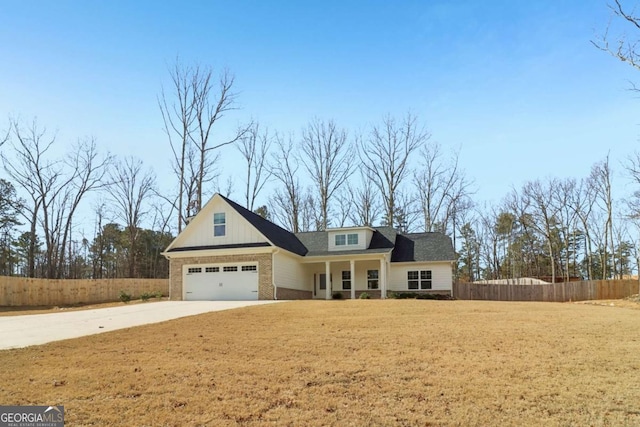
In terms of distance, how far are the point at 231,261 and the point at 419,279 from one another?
36.9ft

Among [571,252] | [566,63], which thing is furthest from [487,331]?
[571,252]

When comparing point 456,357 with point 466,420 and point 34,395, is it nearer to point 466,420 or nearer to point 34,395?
point 466,420

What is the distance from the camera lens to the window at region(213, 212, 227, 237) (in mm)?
26516

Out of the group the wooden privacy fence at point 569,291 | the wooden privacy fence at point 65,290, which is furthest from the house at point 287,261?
the wooden privacy fence at point 65,290

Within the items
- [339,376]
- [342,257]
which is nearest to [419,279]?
[342,257]

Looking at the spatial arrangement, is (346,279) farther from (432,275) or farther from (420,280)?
(432,275)

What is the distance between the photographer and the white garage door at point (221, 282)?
24.9 metres

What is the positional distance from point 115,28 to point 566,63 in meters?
14.1

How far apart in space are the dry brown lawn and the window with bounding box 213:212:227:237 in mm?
13952

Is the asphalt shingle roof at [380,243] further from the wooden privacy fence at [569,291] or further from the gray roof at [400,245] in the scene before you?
the wooden privacy fence at [569,291]

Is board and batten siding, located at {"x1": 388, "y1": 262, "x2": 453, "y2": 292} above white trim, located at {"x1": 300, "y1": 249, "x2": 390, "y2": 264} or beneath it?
beneath

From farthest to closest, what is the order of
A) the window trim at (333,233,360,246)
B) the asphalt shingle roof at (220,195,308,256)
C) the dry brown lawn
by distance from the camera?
→ 1. the window trim at (333,233,360,246)
2. the asphalt shingle roof at (220,195,308,256)
3. the dry brown lawn

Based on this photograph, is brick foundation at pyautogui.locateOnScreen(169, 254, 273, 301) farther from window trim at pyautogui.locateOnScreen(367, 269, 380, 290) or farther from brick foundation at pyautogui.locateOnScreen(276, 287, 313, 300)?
window trim at pyautogui.locateOnScreen(367, 269, 380, 290)

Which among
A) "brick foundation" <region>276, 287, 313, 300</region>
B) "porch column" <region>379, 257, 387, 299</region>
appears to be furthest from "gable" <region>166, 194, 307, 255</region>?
"porch column" <region>379, 257, 387, 299</region>
